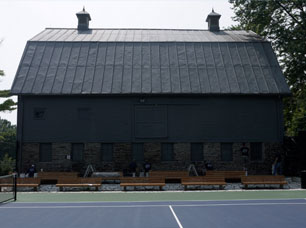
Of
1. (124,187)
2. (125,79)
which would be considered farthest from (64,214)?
(125,79)

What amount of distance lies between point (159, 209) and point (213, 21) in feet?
84.9

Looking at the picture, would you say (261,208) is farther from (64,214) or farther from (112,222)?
(64,214)

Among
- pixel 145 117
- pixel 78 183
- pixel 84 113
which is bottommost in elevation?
pixel 78 183

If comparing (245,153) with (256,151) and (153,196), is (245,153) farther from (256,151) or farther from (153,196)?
(153,196)

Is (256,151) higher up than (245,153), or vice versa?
(256,151)

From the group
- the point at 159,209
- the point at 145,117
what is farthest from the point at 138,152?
the point at 159,209

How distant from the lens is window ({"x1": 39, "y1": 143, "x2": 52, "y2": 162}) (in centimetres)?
2461

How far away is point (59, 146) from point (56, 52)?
347 inches

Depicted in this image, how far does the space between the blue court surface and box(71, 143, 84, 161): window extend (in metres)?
9.09

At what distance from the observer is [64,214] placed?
1285 centimetres

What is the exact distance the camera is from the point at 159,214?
1273 cm

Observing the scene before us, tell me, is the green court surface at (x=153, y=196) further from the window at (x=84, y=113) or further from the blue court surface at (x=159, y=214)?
the window at (x=84, y=113)

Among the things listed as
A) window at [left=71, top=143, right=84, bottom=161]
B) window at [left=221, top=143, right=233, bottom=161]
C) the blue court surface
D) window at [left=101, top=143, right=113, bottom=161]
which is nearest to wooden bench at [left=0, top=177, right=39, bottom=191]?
the blue court surface

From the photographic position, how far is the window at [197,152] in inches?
978
